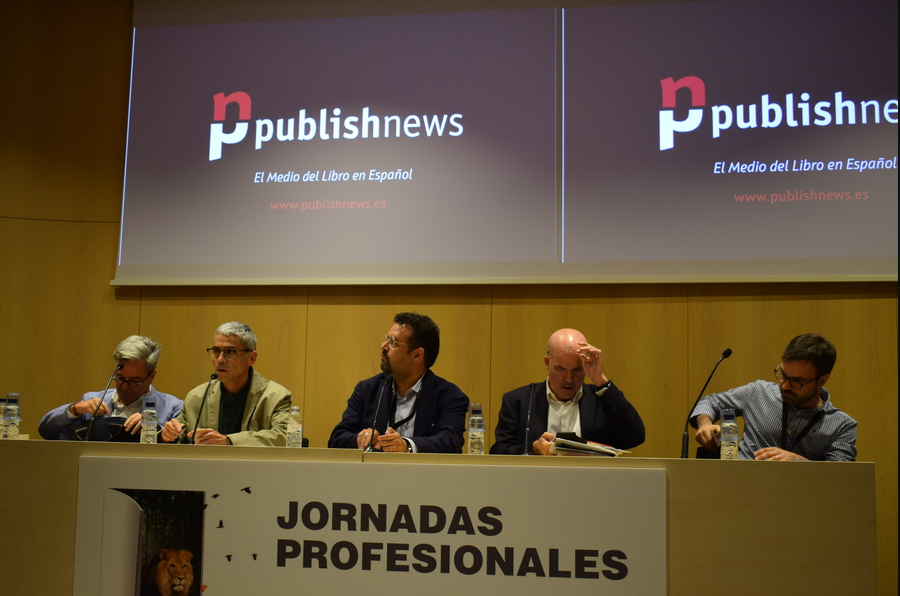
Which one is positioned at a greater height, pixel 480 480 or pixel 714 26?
pixel 714 26

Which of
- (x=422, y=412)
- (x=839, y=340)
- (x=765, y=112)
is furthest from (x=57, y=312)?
(x=839, y=340)

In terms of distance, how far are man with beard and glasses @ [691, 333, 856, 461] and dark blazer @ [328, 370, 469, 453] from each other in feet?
3.03

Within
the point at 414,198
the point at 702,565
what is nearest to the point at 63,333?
the point at 414,198

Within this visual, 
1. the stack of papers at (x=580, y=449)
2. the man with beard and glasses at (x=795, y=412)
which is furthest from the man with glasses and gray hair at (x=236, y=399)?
the man with beard and glasses at (x=795, y=412)

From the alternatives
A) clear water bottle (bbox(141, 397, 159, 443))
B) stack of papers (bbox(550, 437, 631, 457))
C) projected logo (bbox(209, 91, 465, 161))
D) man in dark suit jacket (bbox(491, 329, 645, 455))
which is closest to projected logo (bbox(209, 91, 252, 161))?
projected logo (bbox(209, 91, 465, 161))

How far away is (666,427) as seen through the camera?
3.87 metres

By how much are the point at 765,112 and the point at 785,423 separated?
1705 mm

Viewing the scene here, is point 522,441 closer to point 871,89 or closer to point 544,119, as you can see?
point 544,119

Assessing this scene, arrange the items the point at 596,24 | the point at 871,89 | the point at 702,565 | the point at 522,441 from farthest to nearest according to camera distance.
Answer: the point at 596,24 < the point at 871,89 < the point at 522,441 < the point at 702,565

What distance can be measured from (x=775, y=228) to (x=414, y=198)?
1.82m

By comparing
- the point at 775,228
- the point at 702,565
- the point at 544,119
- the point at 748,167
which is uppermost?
the point at 544,119

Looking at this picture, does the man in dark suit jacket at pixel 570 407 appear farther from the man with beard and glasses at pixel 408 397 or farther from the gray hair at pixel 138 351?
the gray hair at pixel 138 351

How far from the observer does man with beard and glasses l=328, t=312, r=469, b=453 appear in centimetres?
312

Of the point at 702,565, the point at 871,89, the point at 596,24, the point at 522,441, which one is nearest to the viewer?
the point at 702,565
